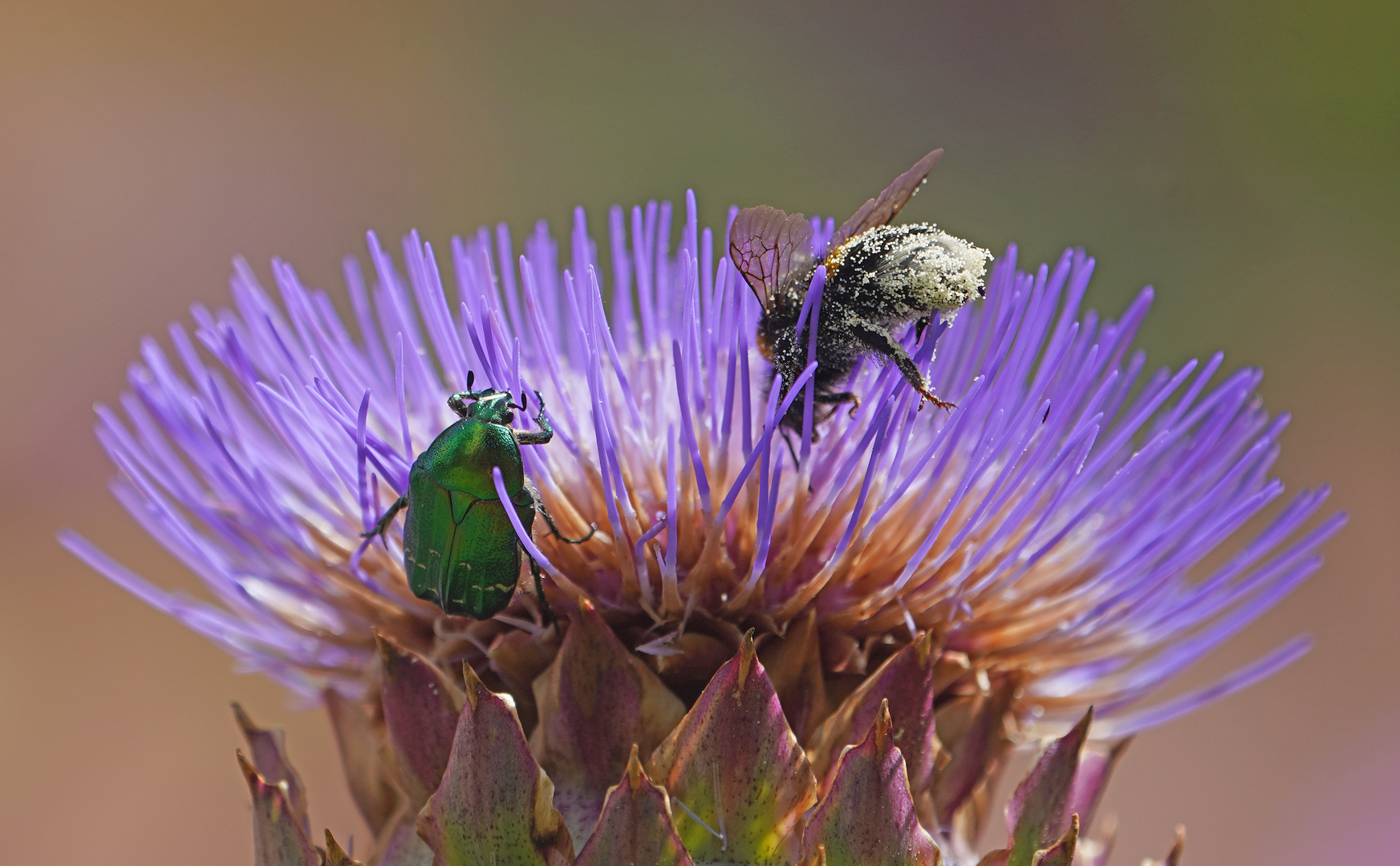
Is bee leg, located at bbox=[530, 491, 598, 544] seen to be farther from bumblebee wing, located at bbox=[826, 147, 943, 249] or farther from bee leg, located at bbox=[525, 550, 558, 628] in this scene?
bumblebee wing, located at bbox=[826, 147, 943, 249]

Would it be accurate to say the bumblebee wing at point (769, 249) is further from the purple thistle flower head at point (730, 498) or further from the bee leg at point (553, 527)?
the bee leg at point (553, 527)

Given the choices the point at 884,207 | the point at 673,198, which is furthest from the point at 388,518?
the point at 673,198

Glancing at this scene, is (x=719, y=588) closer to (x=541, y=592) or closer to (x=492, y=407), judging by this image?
(x=541, y=592)

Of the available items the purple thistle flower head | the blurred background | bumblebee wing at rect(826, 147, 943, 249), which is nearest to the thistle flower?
the purple thistle flower head

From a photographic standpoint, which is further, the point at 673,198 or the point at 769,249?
the point at 673,198

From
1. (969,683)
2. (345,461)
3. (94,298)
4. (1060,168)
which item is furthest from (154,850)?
(1060,168)

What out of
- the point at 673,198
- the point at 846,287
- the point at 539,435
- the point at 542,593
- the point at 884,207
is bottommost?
the point at 542,593

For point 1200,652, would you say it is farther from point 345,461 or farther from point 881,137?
point 881,137
